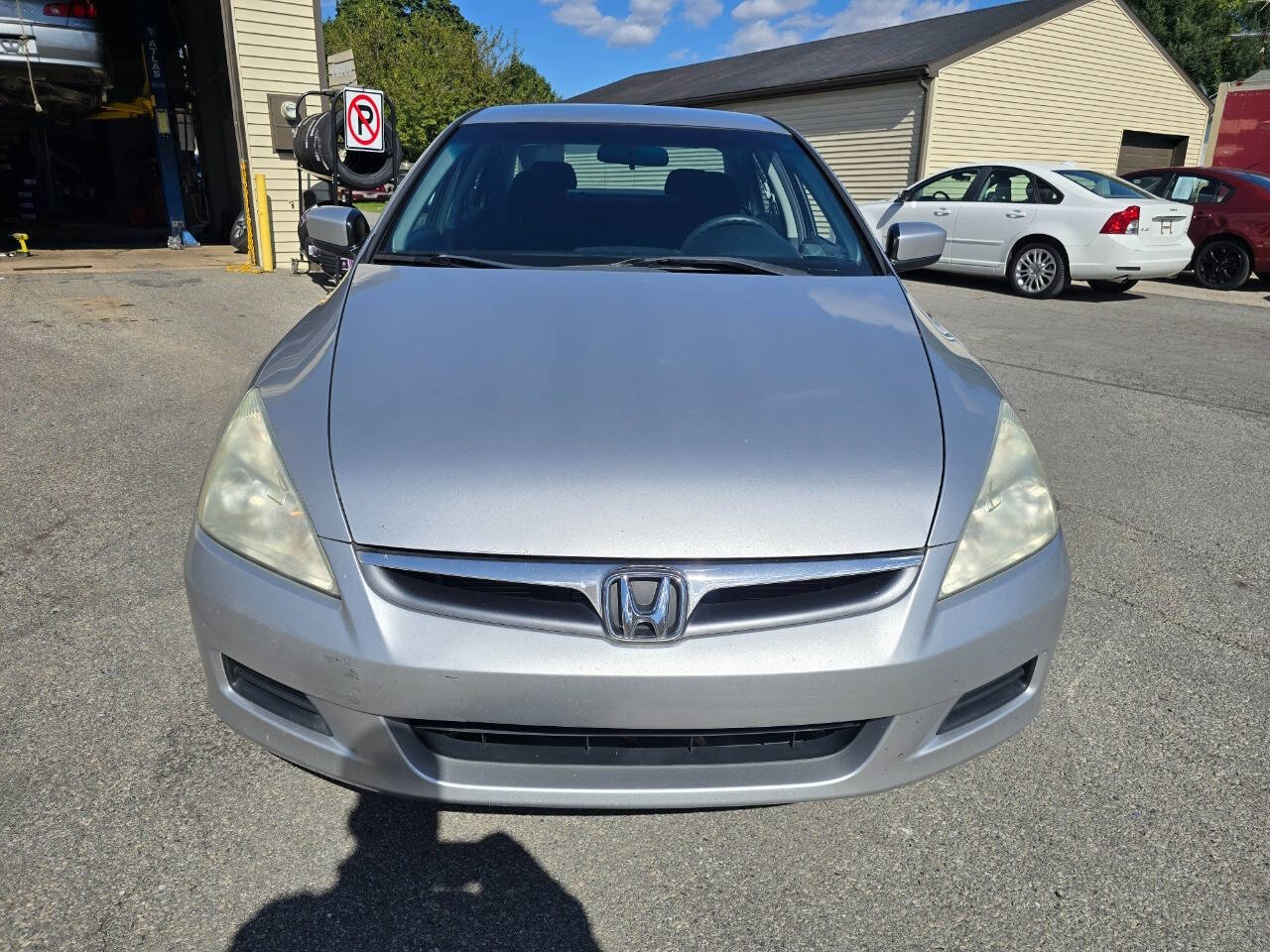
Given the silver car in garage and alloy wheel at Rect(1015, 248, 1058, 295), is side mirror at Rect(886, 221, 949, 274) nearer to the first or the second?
alloy wheel at Rect(1015, 248, 1058, 295)

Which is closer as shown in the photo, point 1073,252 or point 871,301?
point 871,301

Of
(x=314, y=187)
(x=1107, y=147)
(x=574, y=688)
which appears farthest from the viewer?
(x=1107, y=147)

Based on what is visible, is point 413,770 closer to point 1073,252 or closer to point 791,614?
point 791,614

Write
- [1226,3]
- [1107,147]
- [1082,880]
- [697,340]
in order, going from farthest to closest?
1. [1226,3]
2. [1107,147]
3. [697,340]
4. [1082,880]

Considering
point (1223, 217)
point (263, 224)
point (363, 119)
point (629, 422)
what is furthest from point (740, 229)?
point (1223, 217)

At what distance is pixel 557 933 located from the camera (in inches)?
66.9

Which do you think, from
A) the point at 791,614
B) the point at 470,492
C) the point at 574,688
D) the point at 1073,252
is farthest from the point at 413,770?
the point at 1073,252

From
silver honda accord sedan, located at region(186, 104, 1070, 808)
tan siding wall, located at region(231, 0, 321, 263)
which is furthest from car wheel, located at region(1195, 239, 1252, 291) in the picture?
silver honda accord sedan, located at region(186, 104, 1070, 808)

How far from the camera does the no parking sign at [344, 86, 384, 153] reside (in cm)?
947

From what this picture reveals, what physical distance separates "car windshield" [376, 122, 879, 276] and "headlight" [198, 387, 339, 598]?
981mm

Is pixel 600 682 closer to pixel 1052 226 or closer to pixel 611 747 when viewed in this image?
pixel 611 747

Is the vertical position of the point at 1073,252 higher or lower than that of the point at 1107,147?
lower

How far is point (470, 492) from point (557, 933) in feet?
2.81

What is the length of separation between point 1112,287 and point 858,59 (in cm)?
1065
